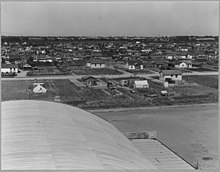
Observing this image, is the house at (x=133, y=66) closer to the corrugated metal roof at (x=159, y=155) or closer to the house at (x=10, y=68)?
the house at (x=10, y=68)

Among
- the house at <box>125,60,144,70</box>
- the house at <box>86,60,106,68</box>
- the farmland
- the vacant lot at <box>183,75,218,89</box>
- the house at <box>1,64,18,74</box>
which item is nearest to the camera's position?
the farmland

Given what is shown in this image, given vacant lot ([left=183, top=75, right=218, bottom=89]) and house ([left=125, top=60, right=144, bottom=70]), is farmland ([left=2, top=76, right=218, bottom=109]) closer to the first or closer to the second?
vacant lot ([left=183, top=75, right=218, bottom=89])

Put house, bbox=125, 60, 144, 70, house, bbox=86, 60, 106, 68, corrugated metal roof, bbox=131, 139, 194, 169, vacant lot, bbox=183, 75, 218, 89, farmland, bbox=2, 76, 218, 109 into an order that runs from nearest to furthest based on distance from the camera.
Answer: corrugated metal roof, bbox=131, 139, 194, 169 → farmland, bbox=2, 76, 218, 109 → vacant lot, bbox=183, 75, 218, 89 → house, bbox=125, 60, 144, 70 → house, bbox=86, 60, 106, 68

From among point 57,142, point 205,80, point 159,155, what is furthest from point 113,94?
point 57,142

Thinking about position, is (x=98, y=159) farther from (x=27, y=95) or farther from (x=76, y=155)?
(x=27, y=95)

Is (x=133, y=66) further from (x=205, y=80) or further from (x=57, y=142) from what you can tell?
(x=57, y=142)

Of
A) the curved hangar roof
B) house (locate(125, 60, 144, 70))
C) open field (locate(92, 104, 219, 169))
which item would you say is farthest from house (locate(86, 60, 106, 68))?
the curved hangar roof
